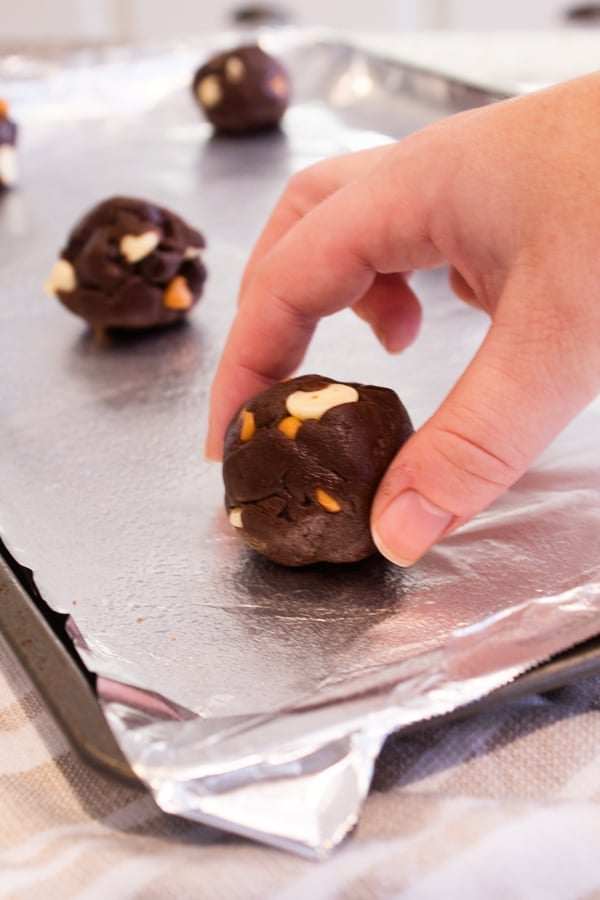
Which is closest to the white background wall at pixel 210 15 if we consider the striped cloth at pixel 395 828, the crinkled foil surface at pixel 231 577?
the crinkled foil surface at pixel 231 577

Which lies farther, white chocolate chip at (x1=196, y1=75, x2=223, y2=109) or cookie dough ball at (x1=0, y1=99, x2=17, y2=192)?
white chocolate chip at (x1=196, y1=75, x2=223, y2=109)

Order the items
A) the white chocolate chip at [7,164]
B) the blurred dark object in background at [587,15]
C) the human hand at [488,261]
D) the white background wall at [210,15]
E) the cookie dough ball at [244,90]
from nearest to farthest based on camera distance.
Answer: the human hand at [488,261] < the white chocolate chip at [7,164] < the cookie dough ball at [244,90] < the blurred dark object in background at [587,15] < the white background wall at [210,15]

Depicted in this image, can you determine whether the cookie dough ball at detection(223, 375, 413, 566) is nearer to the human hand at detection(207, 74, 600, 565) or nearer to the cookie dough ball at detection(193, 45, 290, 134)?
the human hand at detection(207, 74, 600, 565)

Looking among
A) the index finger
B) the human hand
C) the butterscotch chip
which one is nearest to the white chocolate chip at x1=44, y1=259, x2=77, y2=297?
the index finger

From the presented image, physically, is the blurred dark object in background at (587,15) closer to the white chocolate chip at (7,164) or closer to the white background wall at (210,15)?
the white background wall at (210,15)

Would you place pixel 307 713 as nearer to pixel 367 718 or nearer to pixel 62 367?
pixel 367 718

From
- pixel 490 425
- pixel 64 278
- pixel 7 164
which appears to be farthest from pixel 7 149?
pixel 490 425
